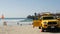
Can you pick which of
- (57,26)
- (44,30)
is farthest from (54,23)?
(44,30)

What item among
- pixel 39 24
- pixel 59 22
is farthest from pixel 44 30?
pixel 59 22

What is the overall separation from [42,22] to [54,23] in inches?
52.4

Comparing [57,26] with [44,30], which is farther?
[44,30]

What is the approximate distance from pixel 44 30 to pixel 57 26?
215 cm

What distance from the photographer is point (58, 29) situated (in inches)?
863

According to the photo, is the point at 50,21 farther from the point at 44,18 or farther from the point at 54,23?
the point at 44,18

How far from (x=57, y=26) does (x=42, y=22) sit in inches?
66.3

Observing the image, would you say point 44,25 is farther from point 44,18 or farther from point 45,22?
point 44,18

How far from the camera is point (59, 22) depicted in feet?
68.4

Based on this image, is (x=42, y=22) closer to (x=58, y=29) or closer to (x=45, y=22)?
(x=45, y=22)

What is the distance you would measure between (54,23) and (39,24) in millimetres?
2277

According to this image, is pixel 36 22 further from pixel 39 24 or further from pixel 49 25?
pixel 49 25

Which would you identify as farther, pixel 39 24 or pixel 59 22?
pixel 39 24

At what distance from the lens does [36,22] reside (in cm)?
2259
